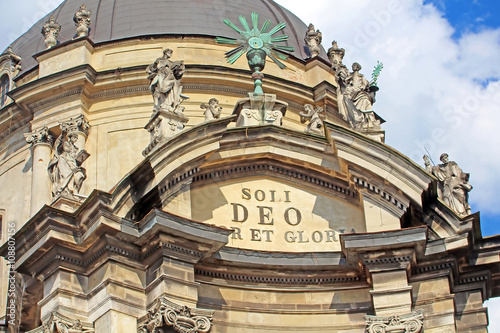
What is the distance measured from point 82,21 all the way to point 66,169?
959 centimetres

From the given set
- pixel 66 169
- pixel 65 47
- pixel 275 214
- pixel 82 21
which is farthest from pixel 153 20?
pixel 275 214

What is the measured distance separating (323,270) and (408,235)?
5.06ft

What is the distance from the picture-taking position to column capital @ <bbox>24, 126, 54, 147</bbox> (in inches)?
915

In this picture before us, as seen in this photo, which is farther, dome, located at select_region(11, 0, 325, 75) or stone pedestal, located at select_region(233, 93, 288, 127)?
dome, located at select_region(11, 0, 325, 75)

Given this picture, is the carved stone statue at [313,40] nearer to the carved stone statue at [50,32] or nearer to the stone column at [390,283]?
the carved stone statue at [50,32]

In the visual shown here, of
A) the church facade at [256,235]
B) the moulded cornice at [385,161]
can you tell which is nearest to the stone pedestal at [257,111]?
the church facade at [256,235]

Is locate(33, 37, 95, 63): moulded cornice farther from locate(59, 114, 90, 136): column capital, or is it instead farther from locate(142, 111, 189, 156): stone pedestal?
locate(142, 111, 189, 156): stone pedestal

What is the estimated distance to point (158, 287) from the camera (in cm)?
1505

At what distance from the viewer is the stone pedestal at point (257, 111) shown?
17.6 m

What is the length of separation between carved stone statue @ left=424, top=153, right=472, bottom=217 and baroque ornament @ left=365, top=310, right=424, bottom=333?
274 cm

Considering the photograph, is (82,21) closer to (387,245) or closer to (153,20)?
(153,20)

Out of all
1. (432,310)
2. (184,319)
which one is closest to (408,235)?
(432,310)

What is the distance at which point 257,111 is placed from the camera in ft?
58.1

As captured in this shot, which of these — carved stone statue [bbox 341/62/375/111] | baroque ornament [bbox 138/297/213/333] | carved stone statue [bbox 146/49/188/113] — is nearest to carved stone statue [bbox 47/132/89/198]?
carved stone statue [bbox 146/49/188/113]
